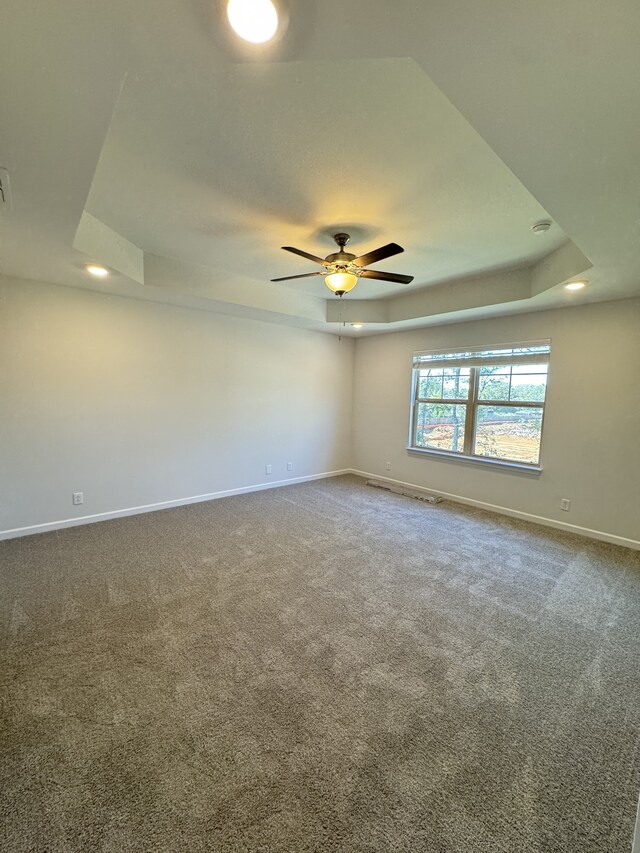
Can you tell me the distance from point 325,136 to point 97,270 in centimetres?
224

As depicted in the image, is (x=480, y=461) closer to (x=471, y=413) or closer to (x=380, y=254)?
(x=471, y=413)

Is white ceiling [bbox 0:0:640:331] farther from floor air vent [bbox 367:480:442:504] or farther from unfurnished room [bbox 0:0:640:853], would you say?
floor air vent [bbox 367:480:442:504]

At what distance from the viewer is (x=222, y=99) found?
1466mm

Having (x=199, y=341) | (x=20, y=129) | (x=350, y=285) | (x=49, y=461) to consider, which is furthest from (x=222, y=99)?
(x=49, y=461)

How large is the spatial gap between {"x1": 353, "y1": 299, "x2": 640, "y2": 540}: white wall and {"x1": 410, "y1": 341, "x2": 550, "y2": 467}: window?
5.9 inches

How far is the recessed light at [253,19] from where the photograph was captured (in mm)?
934

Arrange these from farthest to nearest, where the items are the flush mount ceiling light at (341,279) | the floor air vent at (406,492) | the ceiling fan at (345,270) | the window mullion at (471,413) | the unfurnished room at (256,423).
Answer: the floor air vent at (406,492) < the window mullion at (471,413) < the flush mount ceiling light at (341,279) < the ceiling fan at (345,270) < the unfurnished room at (256,423)

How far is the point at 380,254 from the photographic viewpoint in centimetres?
232

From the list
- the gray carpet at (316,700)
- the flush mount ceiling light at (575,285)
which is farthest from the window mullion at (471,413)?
the gray carpet at (316,700)

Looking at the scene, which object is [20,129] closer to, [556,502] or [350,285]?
[350,285]

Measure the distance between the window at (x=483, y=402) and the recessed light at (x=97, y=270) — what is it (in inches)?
153

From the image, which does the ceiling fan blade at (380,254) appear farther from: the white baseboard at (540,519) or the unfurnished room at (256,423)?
the white baseboard at (540,519)

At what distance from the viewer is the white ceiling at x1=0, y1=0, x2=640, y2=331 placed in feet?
3.18

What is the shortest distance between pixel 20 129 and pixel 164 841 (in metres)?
2.56
